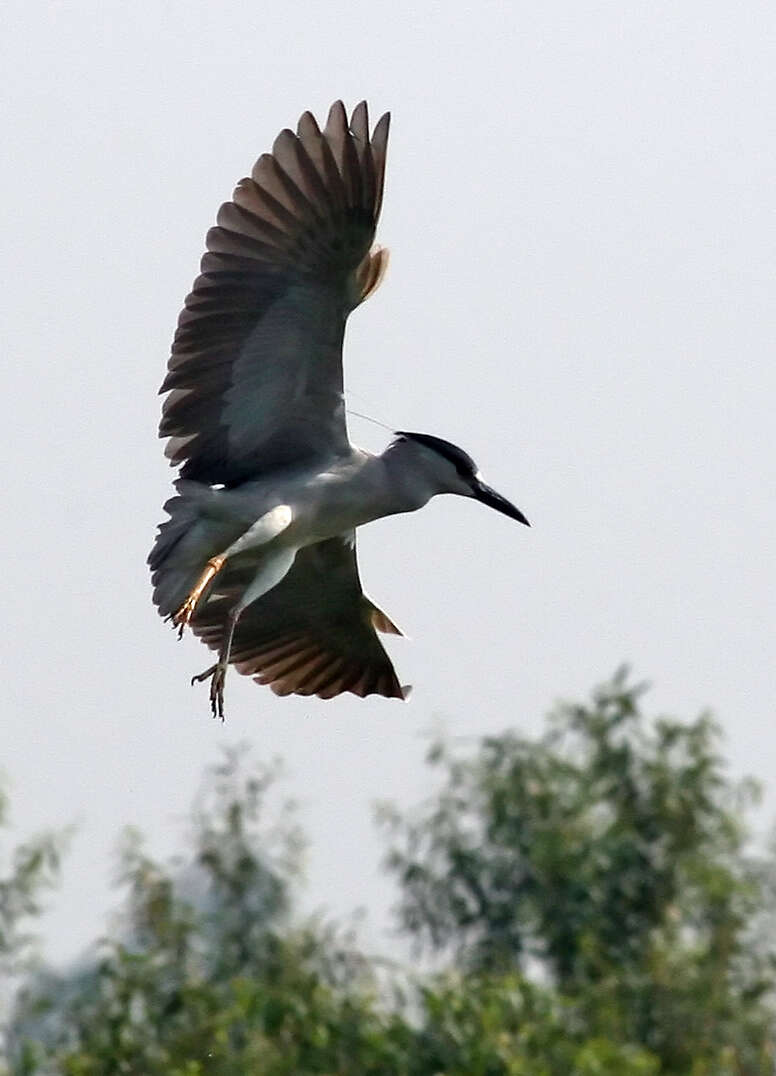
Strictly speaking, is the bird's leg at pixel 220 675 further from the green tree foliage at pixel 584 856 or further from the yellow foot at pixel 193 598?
the green tree foliage at pixel 584 856

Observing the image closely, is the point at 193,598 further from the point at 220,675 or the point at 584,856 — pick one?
the point at 584,856

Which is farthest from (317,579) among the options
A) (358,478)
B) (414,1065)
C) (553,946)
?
(553,946)

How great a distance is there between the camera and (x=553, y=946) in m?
17.5

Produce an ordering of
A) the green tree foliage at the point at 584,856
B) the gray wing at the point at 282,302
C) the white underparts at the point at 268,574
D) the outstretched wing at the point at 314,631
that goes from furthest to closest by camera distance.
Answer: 1. the green tree foliage at the point at 584,856
2. the outstretched wing at the point at 314,631
3. the white underparts at the point at 268,574
4. the gray wing at the point at 282,302

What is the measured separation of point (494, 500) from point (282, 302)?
115cm

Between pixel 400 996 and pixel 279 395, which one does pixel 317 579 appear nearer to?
pixel 279 395

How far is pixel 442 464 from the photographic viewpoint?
9.16 meters

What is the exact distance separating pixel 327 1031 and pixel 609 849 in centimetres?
428

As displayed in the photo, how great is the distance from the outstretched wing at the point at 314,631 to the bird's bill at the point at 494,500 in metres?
0.45

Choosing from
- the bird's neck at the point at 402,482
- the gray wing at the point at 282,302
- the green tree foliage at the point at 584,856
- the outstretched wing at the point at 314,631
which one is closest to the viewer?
the gray wing at the point at 282,302

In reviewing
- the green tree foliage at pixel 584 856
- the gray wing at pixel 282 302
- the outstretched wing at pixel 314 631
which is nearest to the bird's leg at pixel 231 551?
the gray wing at pixel 282 302

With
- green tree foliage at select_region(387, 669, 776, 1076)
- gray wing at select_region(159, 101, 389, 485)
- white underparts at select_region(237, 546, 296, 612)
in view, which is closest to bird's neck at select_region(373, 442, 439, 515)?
gray wing at select_region(159, 101, 389, 485)

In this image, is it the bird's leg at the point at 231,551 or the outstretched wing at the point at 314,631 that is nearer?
the bird's leg at the point at 231,551

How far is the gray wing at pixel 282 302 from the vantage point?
8461 mm
